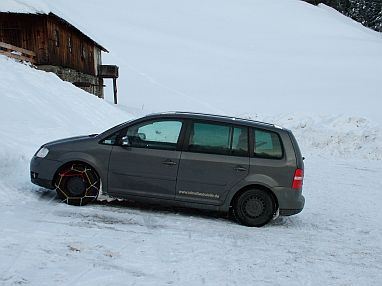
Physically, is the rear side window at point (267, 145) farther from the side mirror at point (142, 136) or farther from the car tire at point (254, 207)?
the side mirror at point (142, 136)

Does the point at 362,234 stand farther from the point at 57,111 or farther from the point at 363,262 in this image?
the point at 57,111

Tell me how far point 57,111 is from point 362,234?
9.77 meters

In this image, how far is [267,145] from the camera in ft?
21.4

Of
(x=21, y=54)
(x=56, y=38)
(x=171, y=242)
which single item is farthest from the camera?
(x=56, y=38)

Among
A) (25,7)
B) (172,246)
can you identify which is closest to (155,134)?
(172,246)

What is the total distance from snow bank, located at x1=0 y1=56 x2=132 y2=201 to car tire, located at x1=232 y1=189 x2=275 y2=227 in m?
3.67

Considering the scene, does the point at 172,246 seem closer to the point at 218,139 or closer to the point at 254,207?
the point at 254,207

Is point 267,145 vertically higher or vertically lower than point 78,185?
higher

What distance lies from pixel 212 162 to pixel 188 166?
370mm

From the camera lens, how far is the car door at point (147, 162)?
21.3 ft

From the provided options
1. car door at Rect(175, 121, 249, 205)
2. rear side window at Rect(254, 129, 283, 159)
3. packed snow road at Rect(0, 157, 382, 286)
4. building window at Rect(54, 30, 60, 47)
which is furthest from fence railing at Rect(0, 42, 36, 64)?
rear side window at Rect(254, 129, 283, 159)

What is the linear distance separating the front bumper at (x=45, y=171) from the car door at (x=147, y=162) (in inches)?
35.7

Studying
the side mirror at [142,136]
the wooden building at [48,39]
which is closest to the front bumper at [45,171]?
the side mirror at [142,136]

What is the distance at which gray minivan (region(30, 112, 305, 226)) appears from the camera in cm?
643
